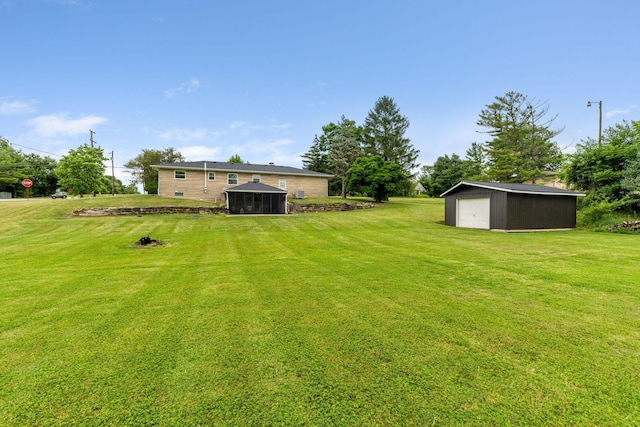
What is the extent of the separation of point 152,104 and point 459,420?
1039 inches

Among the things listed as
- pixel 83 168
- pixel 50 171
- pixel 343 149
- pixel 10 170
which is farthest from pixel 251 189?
pixel 50 171

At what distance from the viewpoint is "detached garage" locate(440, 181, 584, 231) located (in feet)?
47.9

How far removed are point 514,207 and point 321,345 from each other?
52.0 ft

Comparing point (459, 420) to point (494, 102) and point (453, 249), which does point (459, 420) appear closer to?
point (453, 249)

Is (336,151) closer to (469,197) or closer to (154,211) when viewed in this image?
(469,197)

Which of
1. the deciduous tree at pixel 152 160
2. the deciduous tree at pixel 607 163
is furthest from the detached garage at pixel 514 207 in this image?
the deciduous tree at pixel 152 160

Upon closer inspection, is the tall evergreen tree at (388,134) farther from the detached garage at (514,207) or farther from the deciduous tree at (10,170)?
the deciduous tree at (10,170)

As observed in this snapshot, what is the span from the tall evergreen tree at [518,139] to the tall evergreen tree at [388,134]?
41.6 ft

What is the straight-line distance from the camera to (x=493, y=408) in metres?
1.87

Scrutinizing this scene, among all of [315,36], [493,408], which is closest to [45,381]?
[493,408]

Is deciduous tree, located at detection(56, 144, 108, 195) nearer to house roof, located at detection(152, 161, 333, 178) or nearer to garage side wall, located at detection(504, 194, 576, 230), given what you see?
house roof, located at detection(152, 161, 333, 178)

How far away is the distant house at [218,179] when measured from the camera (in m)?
24.4

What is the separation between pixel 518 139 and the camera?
96.2ft

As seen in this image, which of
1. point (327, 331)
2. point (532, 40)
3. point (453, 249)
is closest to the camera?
point (327, 331)
